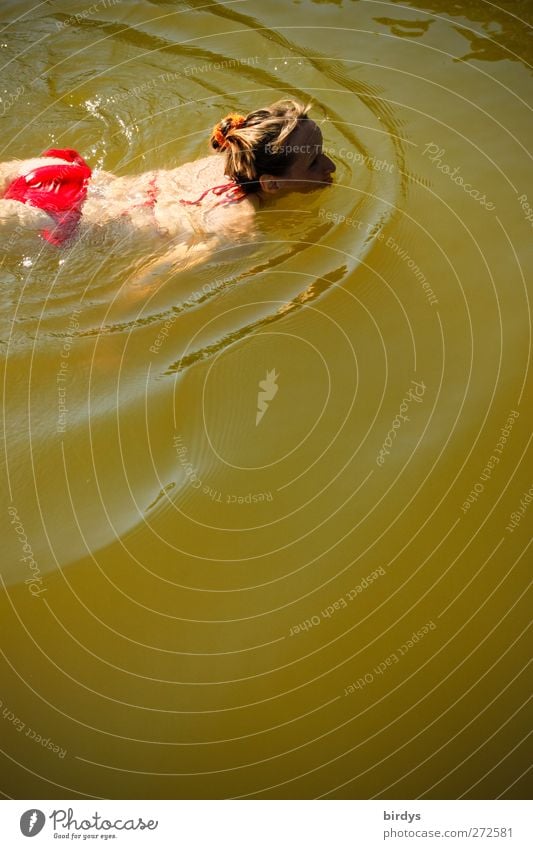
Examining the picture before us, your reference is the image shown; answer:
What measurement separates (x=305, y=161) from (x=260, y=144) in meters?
0.21

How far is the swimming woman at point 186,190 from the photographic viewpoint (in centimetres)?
273

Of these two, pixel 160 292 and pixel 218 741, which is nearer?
pixel 218 741

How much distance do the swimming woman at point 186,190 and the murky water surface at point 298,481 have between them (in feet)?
0.32

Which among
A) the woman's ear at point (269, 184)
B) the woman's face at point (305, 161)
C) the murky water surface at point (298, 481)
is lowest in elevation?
the murky water surface at point (298, 481)

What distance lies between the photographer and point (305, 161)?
2828 millimetres

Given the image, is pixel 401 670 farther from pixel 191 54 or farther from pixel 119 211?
pixel 191 54

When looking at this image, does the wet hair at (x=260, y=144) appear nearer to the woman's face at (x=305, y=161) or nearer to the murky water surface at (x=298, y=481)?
the woman's face at (x=305, y=161)

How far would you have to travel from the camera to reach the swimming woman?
273 centimetres

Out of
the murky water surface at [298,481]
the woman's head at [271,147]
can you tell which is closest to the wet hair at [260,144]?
the woman's head at [271,147]

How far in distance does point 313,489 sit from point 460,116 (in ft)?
6.51

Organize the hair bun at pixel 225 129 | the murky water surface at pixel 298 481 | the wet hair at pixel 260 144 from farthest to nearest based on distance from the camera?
1. the hair bun at pixel 225 129
2. the wet hair at pixel 260 144
3. the murky water surface at pixel 298 481
